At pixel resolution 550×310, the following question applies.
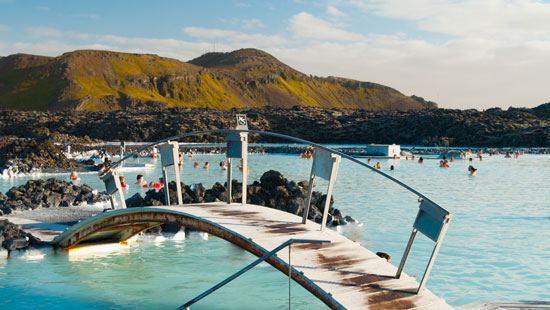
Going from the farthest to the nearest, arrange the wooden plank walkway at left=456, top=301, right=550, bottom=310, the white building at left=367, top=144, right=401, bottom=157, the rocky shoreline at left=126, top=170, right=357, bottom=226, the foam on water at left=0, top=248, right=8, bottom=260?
the white building at left=367, top=144, right=401, bottom=157 → the rocky shoreline at left=126, top=170, right=357, bottom=226 → the foam on water at left=0, top=248, right=8, bottom=260 → the wooden plank walkway at left=456, top=301, right=550, bottom=310

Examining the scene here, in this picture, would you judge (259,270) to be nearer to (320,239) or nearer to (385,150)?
(320,239)

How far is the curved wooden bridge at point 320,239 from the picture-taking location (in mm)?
5379

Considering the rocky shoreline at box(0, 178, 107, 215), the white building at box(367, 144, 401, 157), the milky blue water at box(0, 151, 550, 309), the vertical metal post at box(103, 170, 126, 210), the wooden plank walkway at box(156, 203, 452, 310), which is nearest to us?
the wooden plank walkway at box(156, 203, 452, 310)

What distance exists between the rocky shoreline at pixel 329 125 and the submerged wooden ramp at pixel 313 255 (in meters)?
70.9

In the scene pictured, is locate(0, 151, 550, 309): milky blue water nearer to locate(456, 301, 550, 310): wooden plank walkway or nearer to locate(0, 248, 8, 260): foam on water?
locate(0, 248, 8, 260): foam on water

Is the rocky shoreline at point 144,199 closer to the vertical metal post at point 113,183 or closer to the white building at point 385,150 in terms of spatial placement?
the vertical metal post at point 113,183

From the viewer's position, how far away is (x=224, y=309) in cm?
842

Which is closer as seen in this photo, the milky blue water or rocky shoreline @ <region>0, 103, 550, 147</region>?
the milky blue water

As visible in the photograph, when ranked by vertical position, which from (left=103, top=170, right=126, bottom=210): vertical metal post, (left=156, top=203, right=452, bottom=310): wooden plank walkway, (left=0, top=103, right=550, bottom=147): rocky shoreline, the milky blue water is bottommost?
the milky blue water

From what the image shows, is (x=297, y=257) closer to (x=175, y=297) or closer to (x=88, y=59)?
(x=175, y=297)

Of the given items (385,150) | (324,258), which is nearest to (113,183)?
(324,258)

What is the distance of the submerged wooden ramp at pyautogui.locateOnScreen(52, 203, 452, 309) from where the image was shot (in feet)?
17.7

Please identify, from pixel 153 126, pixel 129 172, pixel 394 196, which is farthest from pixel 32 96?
pixel 394 196

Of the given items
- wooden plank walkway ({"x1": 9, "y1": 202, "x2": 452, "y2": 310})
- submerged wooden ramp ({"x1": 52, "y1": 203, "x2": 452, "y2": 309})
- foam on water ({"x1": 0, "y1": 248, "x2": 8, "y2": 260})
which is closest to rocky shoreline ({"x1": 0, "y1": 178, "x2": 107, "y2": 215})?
foam on water ({"x1": 0, "y1": 248, "x2": 8, "y2": 260})
